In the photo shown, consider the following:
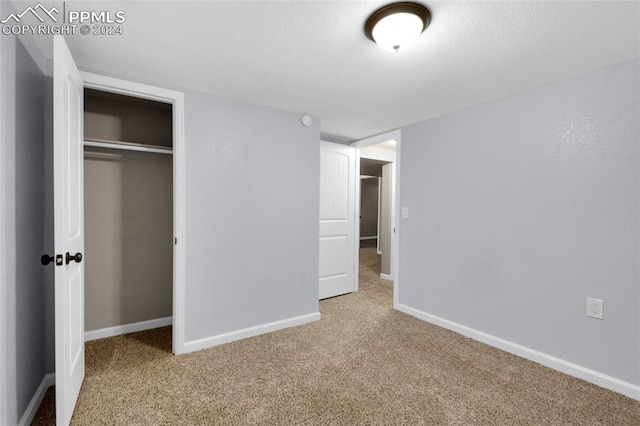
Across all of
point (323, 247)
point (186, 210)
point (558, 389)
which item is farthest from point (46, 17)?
point (558, 389)

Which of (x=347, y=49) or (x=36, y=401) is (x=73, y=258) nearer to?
(x=36, y=401)

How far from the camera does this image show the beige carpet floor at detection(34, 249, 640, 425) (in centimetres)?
174

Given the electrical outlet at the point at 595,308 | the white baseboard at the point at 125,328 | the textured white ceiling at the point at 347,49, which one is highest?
the textured white ceiling at the point at 347,49

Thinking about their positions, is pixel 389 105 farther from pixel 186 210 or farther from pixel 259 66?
pixel 186 210

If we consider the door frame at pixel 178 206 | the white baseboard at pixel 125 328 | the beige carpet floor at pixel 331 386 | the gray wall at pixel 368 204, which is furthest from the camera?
the gray wall at pixel 368 204

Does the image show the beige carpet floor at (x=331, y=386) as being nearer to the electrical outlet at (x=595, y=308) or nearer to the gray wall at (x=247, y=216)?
the gray wall at (x=247, y=216)

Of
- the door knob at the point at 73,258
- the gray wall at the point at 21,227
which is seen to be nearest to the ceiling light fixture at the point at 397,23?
the gray wall at the point at 21,227

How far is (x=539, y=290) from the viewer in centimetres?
239

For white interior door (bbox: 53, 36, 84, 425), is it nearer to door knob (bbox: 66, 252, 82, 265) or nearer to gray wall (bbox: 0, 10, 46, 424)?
door knob (bbox: 66, 252, 82, 265)

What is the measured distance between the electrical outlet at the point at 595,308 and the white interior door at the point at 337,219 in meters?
2.56

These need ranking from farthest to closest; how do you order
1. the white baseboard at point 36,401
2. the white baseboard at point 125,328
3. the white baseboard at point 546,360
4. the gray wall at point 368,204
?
the gray wall at point 368,204, the white baseboard at point 125,328, the white baseboard at point 546,360, the white baseboard at point 36,401

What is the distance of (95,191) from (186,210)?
3.27 ft

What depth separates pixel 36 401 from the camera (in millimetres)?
1799

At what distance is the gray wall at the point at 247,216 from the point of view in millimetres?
2541
